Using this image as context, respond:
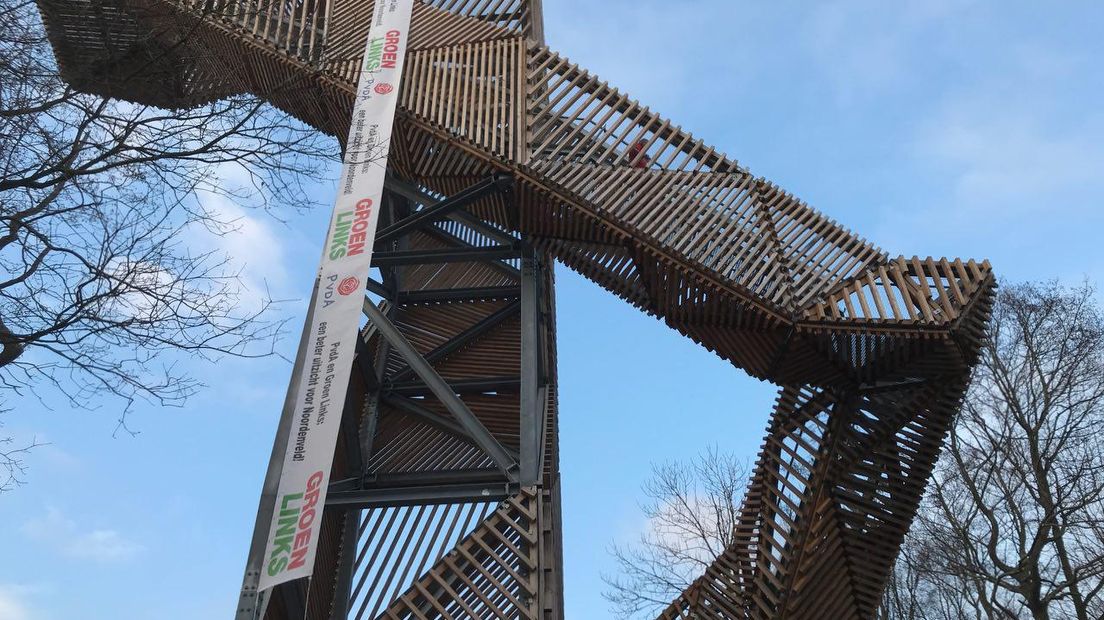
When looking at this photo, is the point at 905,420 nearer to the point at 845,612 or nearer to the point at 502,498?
the point at 845,612

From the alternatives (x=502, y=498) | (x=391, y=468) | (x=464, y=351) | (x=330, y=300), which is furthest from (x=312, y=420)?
(x=464, y=351)

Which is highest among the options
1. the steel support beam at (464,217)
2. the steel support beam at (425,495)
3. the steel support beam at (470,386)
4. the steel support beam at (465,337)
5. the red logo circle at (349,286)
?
the steel support beam at (464,217)

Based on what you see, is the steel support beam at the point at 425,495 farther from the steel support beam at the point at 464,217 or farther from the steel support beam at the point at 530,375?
the steel support beam at the point at 464,217

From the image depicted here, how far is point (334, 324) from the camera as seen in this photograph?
6.98 meters

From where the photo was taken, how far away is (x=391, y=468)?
10375mm

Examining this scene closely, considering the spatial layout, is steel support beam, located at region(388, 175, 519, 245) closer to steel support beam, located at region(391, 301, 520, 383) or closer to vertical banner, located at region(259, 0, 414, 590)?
steel support beam, located at region(391, 301, 520, 383)

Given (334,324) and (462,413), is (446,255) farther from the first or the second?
(334,324)

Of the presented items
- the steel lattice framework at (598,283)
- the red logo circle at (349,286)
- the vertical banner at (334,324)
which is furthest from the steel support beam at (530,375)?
the red logo circle at (349,286)

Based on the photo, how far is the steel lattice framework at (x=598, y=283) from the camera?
8.10 metres

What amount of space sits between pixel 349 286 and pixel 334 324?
34cm

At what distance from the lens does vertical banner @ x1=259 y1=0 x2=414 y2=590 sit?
6.11 meters

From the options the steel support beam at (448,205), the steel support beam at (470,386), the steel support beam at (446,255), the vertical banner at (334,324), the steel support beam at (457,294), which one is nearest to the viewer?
the vertical banner at (334,324)

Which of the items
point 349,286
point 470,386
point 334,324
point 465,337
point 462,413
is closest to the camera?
point 334,324

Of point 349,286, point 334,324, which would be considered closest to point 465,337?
point 349,286
